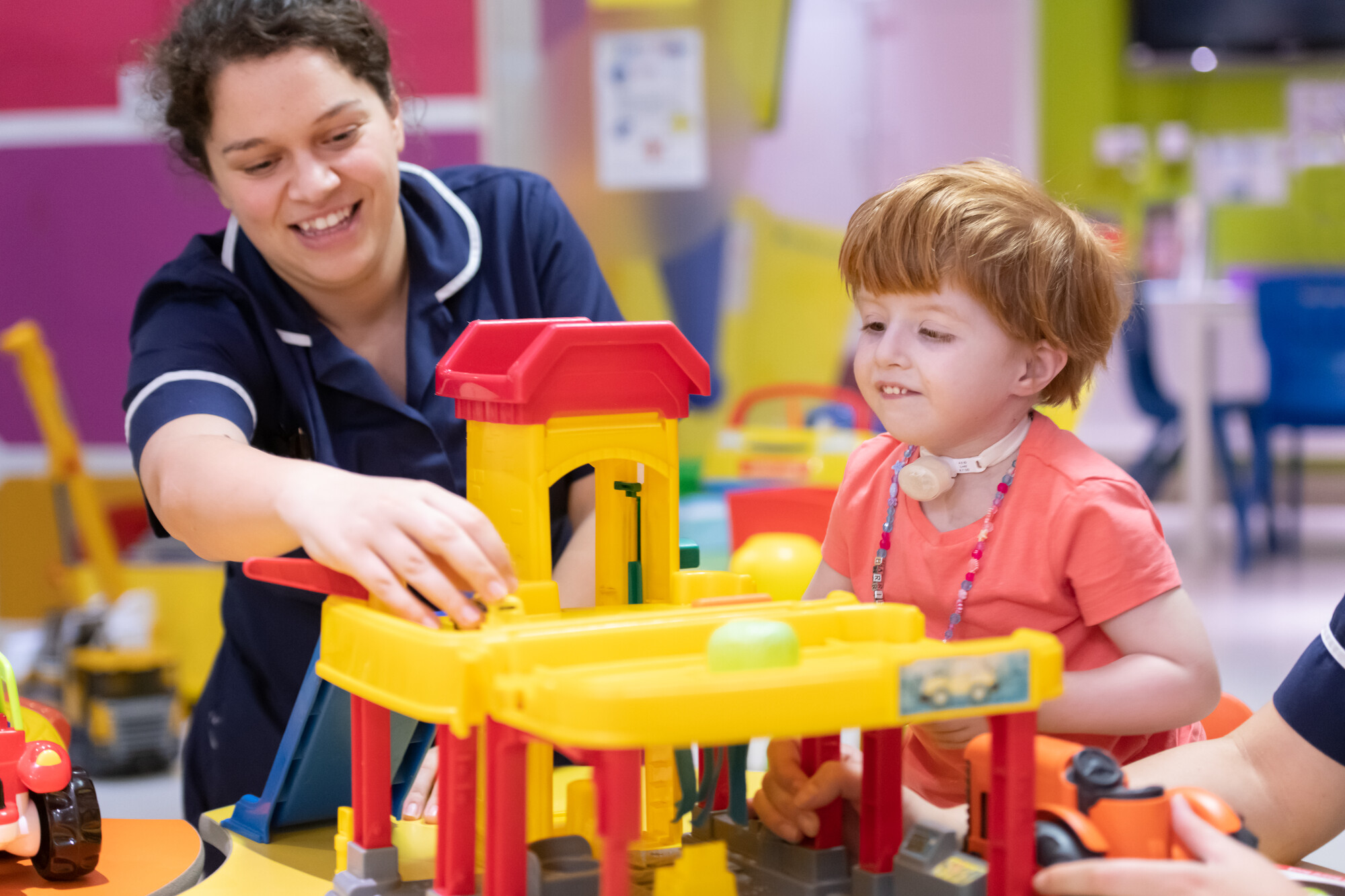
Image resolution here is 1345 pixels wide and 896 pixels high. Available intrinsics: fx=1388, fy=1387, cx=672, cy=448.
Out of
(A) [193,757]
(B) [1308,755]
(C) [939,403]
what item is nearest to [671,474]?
(C) [939,403]

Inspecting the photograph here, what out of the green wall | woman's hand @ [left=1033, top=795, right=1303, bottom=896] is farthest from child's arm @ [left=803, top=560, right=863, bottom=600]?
the green wall

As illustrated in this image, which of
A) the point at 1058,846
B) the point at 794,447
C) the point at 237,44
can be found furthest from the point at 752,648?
the point at 794,447

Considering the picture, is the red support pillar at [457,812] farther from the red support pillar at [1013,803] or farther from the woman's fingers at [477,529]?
the red support pillar at [1013,803]

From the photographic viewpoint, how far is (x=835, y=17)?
4164mm

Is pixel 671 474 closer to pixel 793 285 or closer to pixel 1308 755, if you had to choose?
pixel 1308 755

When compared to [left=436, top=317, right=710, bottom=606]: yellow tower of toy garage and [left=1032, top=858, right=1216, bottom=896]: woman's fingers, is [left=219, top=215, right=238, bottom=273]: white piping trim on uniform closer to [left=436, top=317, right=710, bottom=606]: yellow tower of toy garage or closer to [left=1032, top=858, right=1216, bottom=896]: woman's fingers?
[left=436, top=317, right=710, bottom=606]: yellow tower of toy garage

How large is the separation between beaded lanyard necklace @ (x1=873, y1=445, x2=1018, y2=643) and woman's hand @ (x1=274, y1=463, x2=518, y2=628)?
33 cm

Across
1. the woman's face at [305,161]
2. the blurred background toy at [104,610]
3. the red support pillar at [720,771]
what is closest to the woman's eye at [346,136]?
the woman's face at [305,161]

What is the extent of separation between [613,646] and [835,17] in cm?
380

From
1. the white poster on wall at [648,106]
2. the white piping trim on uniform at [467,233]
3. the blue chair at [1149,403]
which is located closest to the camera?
the white piping trim on uniform at [467,233]

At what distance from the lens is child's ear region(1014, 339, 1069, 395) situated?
96cm

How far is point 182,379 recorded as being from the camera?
1069 millimetres

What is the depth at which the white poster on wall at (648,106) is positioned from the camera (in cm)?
334

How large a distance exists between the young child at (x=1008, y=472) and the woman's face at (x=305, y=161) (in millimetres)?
433
